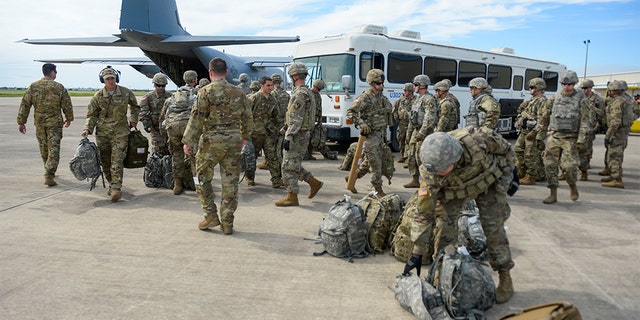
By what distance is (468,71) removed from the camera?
12938 millimetres

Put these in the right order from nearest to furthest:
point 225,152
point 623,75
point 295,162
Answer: point 225,152
point 295,162
point 623,75

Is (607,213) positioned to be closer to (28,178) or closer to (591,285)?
(591,285)

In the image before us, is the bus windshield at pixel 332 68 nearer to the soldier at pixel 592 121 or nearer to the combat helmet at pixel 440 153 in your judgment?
the soldier at pixel 592 121

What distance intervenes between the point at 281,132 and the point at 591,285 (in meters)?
4.86

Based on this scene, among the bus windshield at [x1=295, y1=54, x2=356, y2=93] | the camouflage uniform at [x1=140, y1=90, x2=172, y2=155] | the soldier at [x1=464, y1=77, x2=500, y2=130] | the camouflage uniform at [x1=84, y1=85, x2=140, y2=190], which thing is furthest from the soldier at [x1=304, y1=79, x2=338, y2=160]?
the camouflage uniform at [x1=84, y1=85, x2=140, y2=190]

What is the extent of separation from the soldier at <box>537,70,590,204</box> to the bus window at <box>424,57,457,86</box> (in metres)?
5.49

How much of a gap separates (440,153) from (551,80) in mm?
16937

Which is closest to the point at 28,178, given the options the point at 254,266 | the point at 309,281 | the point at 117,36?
the point at 254,266

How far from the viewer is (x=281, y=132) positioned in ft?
23.3

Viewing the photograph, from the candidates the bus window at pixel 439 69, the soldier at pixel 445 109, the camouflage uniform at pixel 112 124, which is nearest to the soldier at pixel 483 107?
the soldier at pixel 445 109

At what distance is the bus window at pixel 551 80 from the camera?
16.7m

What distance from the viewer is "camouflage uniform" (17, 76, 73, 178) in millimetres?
6777

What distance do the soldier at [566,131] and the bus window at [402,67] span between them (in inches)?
195

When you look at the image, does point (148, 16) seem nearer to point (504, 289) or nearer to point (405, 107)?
point (405, 107)
